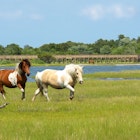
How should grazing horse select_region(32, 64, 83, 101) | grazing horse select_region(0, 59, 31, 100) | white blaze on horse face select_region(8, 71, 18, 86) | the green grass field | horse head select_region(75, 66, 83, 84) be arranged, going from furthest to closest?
white blaze on horse face select_region(8, 71, 18, 86)
grazing horse select_region(0, 59, 31, 100)
grazing horse select_region(32, 64, 83, 101)
horse head select_region(75, 66, 83, 84)
the green grass field

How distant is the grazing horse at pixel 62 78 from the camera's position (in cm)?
1959

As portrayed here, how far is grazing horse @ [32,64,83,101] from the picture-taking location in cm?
1959

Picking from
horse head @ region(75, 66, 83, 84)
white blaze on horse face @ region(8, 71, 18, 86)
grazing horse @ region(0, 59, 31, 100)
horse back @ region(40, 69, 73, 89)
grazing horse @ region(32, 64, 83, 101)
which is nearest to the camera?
horse head @ region(75, 66, 83, 84)

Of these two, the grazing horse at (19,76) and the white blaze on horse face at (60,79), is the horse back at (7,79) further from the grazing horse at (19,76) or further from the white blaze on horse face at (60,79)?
the white blaze on horse face at (60,79)

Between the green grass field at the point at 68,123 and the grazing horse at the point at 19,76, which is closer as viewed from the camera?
the green grass field at the point at 68,123

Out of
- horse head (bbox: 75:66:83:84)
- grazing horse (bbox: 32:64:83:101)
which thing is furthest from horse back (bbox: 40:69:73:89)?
horse head (bbox: 75:66:83:84)

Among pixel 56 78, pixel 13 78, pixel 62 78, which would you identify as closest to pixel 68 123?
pixel 62 78

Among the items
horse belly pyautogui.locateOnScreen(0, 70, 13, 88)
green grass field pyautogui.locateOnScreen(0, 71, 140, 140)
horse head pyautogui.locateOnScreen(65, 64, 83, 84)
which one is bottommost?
green grass field pyautogui.locateOnScreen(0, 71, 140, 140)

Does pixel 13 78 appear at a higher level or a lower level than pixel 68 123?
higher

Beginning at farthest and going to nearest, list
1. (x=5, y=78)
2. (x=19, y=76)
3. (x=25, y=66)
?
(x=5, y=78) < (x=19, y=76) < (x=25, y=66)

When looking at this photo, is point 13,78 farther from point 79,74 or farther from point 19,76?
point 79,74

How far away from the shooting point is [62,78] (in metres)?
19.9

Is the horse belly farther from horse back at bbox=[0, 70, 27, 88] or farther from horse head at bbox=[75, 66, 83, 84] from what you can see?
horse head at bbox=[75, 66, 83, 84]

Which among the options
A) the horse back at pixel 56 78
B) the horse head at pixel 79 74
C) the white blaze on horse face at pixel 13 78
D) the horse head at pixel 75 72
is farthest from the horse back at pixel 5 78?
the horse head at pixel 79 74
